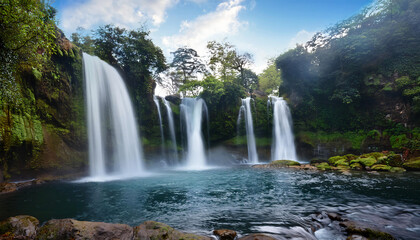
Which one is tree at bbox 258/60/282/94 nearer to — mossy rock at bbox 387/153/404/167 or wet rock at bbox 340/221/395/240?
mossy rock at bbox 387/153/404/167

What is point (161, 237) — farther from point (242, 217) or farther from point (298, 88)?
point (298, 88)

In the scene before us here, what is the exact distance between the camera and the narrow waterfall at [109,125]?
14.0 meters

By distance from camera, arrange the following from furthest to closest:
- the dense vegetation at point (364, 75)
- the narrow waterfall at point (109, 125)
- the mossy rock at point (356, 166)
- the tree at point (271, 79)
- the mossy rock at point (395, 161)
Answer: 1. the tree at point (271, 79)
2. the dense vegetation at point (364, 75)
3. the narrow waterfall at point (109, 125)
4. the mossy rock at point (356, 166)
5. the mossy rock at point (395, 161)

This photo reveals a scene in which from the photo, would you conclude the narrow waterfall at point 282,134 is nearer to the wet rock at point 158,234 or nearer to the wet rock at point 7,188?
the wet rock at point 158,234

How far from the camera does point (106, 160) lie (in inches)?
589

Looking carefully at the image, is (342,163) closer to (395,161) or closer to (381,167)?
(381,167)

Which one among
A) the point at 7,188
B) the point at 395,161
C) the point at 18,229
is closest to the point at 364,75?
the point at 395,161

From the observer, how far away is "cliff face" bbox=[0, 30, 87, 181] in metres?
9.63

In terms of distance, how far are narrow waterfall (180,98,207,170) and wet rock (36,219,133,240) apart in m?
18.2

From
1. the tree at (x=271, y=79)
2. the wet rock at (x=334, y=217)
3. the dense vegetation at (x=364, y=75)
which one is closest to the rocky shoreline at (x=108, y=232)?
the wet rock at (x=334, y=217)

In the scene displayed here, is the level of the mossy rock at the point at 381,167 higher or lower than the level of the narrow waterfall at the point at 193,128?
lower

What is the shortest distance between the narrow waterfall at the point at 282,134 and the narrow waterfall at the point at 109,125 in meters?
15.5

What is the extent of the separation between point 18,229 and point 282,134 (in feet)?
74.4

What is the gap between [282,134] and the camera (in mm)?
22484
